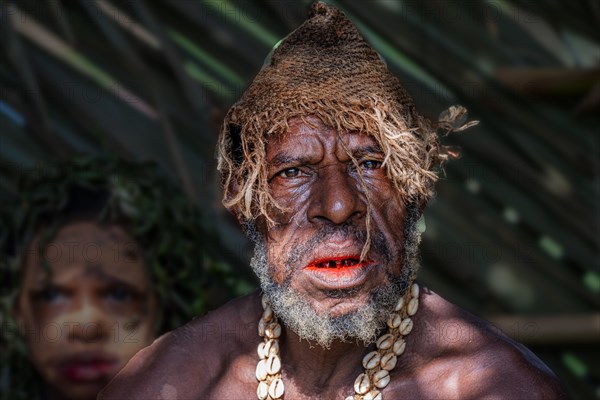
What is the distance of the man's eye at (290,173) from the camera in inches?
122

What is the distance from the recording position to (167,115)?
5.35m

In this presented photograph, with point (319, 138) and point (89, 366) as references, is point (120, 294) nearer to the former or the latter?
point (89, 366)

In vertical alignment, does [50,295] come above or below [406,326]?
below

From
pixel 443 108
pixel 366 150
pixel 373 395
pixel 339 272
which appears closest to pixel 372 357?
pixel 373 395

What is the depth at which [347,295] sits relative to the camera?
9.76ft

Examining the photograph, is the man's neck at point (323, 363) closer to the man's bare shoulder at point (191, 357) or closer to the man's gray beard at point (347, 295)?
the man's gray beard at point (347, 295)

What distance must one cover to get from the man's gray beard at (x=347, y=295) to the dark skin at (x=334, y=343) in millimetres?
20

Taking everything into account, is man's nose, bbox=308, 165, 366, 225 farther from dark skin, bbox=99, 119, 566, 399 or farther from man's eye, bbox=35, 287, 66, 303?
man's eye, bbox=35, 287, 66, 303

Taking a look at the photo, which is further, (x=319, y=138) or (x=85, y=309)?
(x=85, y=309)

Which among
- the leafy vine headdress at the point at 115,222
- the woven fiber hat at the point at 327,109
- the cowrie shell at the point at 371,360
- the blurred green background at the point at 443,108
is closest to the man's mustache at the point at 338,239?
the woven fiber hat at the point at 327,109

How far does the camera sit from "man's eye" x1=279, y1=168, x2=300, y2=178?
309 centimetres

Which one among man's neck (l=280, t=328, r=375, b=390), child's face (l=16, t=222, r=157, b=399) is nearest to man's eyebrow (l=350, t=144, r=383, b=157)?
man's neck (l=280, t=328, r=375, b=390)

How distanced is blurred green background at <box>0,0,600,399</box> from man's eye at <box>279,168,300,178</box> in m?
2.10

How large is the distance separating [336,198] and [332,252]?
0.46 ft
